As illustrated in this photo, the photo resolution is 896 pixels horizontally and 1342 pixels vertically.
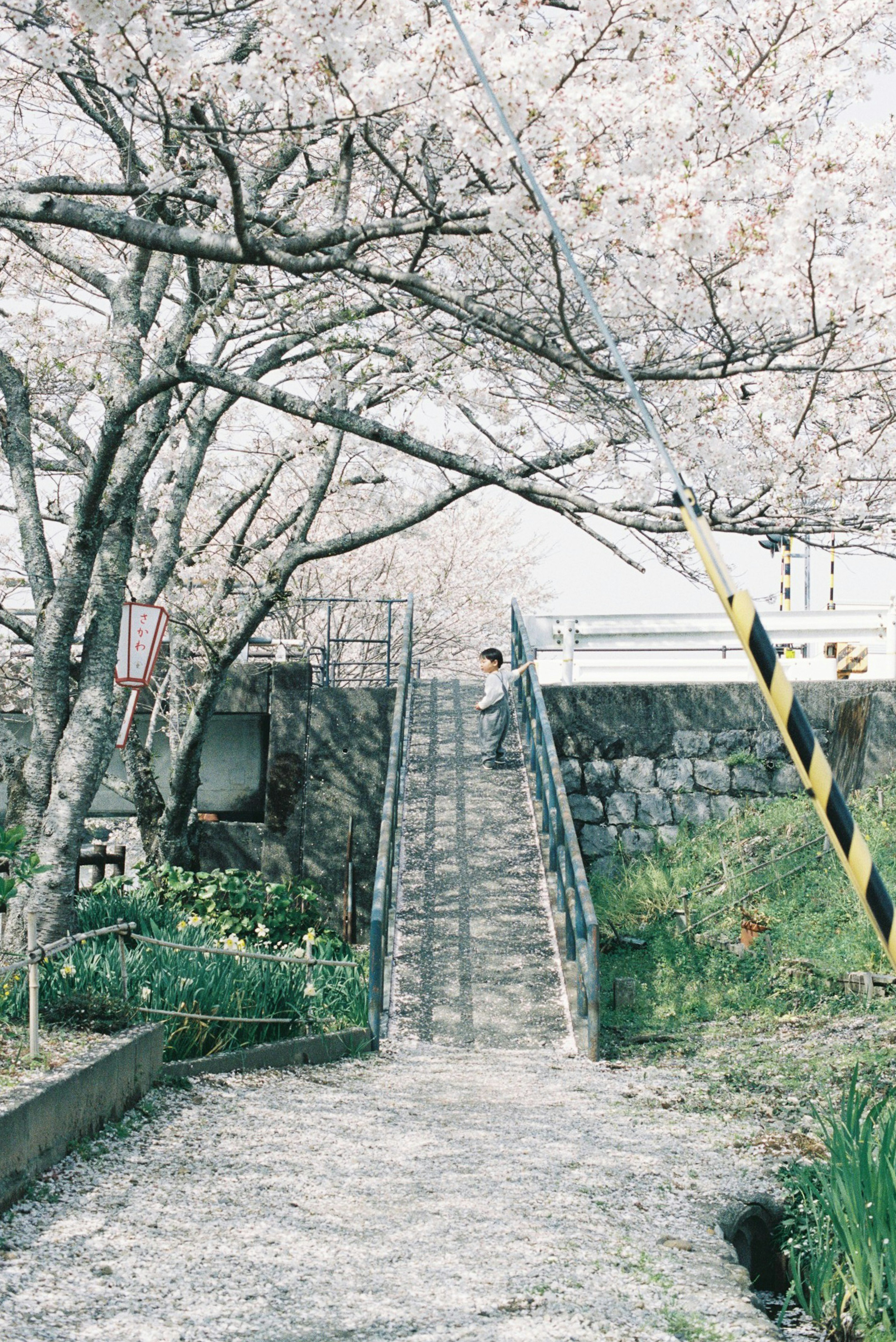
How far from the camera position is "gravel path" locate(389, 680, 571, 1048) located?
27.3ft

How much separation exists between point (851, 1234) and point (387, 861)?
18.7 feet

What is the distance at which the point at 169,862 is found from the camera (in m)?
12.6

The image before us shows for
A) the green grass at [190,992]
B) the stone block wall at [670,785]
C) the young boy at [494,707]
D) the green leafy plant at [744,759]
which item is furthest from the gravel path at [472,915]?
the green leafy plant at [744,759]

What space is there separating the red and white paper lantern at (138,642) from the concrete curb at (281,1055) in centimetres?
365

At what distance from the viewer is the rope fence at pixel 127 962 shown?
5059 mm

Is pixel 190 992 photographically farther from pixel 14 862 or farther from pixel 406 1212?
pixel 406 1212

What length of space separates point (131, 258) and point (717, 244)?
5.16 m

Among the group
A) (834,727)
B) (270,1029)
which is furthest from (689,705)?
(270,1029)

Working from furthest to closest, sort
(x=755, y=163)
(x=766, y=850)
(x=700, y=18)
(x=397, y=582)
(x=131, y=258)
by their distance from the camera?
(x=397, y=582), (x=766, y=850), (x=131, y=258), (x=700, y=18), (x=755, y=163)

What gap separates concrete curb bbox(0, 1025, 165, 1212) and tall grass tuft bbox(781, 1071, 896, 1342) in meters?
2.78

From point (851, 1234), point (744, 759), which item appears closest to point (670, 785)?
point (744, 759)

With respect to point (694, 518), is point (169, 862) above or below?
below

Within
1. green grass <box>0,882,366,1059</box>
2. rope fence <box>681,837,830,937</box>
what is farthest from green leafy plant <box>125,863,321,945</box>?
rope fence <box>681,837,830,937</box>

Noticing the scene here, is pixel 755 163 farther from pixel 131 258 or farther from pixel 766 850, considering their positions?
pixel 766 850
